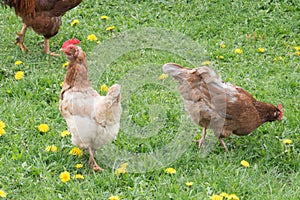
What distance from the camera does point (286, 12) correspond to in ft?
27.6

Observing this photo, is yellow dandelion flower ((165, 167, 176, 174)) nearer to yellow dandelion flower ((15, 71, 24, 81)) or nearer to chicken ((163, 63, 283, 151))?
chicken ((163, 63, 283, 151))

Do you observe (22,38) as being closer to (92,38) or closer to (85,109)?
(92,38)

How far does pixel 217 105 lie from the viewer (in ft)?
16.7

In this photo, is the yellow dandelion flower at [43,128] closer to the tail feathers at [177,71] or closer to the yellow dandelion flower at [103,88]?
the yellow dandelion flower at [103,88]

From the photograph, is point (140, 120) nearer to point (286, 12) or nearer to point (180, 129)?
point (180, 129)

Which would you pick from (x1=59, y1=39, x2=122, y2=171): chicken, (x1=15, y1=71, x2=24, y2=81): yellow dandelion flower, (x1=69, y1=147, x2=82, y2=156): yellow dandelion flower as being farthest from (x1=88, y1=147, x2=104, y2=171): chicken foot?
(x1=15, y1=71, x2=24, y2=81): yellow dandelion flower

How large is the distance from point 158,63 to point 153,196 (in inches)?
101

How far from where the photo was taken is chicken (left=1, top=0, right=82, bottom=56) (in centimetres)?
686

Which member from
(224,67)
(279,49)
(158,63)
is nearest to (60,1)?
(158,63)

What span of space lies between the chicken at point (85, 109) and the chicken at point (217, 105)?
0.80 meters

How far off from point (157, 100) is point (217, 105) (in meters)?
1.10

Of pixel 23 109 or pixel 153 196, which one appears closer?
pixel 153 196

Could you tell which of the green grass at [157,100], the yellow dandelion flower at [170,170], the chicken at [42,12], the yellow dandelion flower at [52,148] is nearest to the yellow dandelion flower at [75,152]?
the green grass at [157,100]

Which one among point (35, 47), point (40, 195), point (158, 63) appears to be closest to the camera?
point (40, 195)
